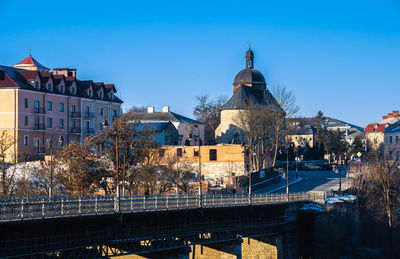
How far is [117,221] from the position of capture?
3005 centimetres

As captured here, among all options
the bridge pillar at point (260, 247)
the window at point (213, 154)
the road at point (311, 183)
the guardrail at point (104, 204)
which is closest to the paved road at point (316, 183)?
the road at point (311, 183)

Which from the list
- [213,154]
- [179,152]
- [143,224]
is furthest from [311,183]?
[143,224]

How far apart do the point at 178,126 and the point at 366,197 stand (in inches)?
1702

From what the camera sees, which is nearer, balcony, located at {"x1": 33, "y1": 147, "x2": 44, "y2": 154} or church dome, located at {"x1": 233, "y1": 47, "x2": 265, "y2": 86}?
balcony, located at {"x1": 33, "y1": 147, "x2": 44, "y2": 154}

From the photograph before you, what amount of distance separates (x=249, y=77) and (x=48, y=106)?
45741 millimetres

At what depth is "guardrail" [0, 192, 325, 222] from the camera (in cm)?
2495

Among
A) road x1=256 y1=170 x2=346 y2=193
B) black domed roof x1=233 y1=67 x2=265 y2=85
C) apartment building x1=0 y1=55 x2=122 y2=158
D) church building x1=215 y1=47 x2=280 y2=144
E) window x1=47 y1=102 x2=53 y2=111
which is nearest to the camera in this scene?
road x1=256 y1=170 x2=346 y2=193

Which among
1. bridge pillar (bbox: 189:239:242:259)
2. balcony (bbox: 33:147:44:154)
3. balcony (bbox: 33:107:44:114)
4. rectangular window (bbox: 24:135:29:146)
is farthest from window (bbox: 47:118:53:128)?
bridge pillar (bbox: 189:239:242:259)

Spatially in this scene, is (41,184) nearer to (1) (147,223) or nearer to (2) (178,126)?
Answer: (1) (147,223)

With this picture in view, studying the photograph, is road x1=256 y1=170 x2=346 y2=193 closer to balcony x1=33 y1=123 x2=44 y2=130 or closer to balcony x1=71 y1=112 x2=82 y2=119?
balcony x1=71 y1=112 x2=82 y2=119

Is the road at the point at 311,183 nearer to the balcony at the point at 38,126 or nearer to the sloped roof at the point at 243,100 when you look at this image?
the sloped roof at the point at 243,100

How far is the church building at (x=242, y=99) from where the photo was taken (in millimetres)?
104438

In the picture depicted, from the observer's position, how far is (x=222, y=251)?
43.6 metres

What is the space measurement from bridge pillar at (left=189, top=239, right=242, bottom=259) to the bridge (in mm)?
70
